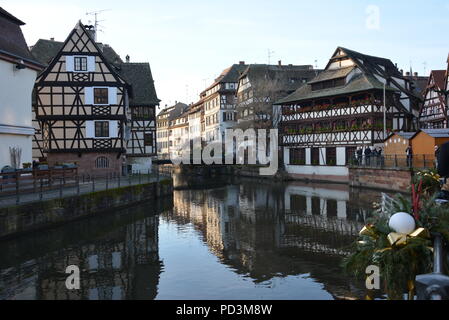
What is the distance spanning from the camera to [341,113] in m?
43.9

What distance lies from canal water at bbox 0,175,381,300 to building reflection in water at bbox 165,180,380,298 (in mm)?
37

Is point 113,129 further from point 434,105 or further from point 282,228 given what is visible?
point 434,105

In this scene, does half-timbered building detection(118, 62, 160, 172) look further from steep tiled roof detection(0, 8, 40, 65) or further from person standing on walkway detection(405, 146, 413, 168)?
person standing on walkway detection(405, 146, 413, 168)

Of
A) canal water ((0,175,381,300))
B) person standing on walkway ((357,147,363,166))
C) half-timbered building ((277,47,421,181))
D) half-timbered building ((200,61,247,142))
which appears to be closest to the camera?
canal water ((0,175,381,300))

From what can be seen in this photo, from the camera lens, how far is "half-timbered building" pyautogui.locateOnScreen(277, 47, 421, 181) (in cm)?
4162

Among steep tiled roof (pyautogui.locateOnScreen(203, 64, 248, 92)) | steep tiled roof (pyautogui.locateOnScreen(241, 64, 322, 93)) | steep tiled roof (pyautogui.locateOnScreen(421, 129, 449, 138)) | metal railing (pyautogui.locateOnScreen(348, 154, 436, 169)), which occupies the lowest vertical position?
metal railing (pyautogui.locateOnScreen(348, 154, 436, 169))

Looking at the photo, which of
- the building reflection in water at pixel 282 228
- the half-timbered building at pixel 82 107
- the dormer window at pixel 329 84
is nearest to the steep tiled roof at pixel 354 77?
the dormer window at pixel 329 84

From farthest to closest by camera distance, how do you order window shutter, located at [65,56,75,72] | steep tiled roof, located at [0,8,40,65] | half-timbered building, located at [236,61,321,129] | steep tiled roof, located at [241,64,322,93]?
steep tiled roof, located at [241,64,322,93] < half-timbered building, located at [236,61,321,129] < window shutter, located at [65,56,75,72] < steep tiled roof, located at [0,8,40,65]

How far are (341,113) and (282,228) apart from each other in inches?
1036

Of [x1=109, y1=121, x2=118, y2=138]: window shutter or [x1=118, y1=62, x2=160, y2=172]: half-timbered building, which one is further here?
[x1=118, y1=62, x2=160, y2=172]: half-timbered building

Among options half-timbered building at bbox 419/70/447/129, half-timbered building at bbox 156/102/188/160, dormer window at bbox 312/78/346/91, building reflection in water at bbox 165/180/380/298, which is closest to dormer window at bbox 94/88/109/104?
building reflection in water at bbox 165/180/380/298

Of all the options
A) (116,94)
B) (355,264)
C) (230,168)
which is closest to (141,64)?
(116,94)

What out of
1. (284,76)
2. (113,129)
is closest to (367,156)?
(113,129)
